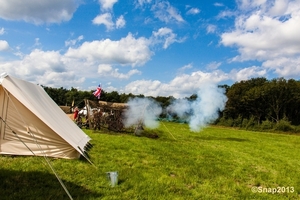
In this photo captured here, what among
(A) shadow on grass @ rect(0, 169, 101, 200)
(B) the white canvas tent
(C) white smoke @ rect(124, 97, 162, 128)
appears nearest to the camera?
(A) shadow on grass @ rect(0, 169, 101, 200)

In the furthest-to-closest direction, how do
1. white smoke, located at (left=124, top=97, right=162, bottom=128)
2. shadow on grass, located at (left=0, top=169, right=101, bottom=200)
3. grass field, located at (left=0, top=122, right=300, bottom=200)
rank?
1. white smoke, located at (left=124, top=97, right=162, bottom=128)
2. grass field, located at (left=0, top=122, right=300, bottom=200)
3. shadow on grass, located at (left=0, top=169, right=101, bottom=200)

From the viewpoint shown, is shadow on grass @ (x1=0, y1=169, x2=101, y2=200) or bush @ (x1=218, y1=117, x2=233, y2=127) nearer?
shadow on grass @ (x1=0, y1=169, x2=101, y2=200)

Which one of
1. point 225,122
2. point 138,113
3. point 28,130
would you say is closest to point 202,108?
point 138,113

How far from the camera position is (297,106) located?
1623 inches

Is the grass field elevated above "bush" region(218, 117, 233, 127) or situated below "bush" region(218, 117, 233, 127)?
below

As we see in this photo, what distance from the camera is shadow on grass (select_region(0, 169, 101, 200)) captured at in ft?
14.7

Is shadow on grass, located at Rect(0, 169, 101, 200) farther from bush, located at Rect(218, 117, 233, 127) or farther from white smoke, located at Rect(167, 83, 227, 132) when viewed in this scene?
bush, located at Rect(218, 117, 233, 127)

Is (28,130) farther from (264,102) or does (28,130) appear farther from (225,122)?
(264,102)

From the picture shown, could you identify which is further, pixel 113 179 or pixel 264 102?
pixel 264 102

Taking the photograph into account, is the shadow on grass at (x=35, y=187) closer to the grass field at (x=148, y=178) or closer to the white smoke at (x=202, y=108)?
the grass field at (x=148, y=178)

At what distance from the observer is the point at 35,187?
4859mm

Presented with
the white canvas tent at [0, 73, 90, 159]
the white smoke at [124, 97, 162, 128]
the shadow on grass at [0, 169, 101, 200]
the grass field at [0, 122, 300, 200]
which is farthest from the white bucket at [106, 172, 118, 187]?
the white smoke at [124, 97, 162, 128]

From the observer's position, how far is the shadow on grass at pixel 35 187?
448 cm

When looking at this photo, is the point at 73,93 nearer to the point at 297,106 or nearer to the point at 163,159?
the point at 297,106
